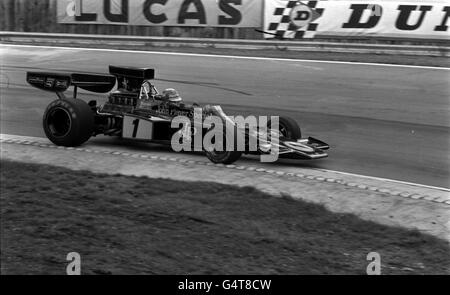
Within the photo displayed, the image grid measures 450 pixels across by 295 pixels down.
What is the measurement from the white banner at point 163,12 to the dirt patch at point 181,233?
12881 millimetres

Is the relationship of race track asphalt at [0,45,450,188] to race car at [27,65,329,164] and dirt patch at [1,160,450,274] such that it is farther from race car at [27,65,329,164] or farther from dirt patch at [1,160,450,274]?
dirt patch at [1,160,450,274]

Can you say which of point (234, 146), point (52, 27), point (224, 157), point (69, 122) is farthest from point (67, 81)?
point (52, 27)

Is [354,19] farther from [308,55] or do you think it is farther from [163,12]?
[163,12]

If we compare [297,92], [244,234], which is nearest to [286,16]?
[297,92]

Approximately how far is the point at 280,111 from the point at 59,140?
14.6 feet

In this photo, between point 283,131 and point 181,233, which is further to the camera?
point 283,131

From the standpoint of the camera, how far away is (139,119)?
993cm

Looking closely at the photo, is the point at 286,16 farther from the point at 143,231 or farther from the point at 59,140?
the point at 143,231

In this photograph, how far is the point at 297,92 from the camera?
46.3ft

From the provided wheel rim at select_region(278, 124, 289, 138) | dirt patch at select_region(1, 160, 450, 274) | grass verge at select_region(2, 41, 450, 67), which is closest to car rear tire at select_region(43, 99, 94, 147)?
dirt patch at select_region(1, 160, 450, 274)

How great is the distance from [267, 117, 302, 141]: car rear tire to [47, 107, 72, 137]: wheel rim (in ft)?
9.74

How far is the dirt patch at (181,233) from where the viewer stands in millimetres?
5227

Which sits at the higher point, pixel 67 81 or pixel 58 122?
pixel 67 81

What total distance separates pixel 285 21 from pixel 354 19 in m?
1.83
